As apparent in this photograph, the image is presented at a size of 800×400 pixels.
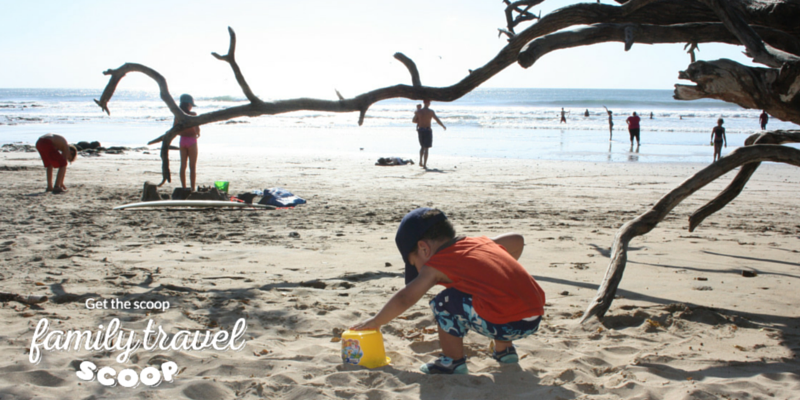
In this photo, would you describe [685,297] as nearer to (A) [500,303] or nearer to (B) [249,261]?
(A) [500,303]

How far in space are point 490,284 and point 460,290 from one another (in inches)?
6.5

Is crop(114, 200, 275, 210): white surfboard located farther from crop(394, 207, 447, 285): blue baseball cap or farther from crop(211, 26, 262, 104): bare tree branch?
crop(394, 207, 447, 285): blue baseball cap

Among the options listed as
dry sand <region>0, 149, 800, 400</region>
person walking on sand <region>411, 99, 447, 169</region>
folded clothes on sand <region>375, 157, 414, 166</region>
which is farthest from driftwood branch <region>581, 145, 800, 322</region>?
folded clothes on sand <region>375, 157, 414, 166</region>

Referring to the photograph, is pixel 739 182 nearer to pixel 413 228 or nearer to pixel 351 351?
pixel 413 228

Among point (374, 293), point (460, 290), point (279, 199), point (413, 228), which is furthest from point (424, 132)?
point (460, 290)

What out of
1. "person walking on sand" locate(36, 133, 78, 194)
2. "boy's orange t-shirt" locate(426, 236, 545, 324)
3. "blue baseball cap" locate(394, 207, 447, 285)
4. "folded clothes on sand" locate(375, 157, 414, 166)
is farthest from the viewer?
"folded clothes on sand" locate(375, 157, 414, 166)

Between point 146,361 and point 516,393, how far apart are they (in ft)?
6.21

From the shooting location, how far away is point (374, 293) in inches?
174

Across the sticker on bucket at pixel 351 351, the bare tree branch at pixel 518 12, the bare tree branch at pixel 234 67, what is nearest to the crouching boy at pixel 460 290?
the sticker on bucket at pixel 351 351

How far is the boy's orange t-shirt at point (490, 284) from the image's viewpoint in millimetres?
2865

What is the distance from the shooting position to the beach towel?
8.40m

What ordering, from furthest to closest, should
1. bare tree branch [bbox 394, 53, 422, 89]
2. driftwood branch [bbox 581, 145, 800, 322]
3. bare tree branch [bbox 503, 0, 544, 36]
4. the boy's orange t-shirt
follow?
bare tree branch [bbox 503, 0, 544, 36] < bare tree branch [bbox 394, 53, 422, 89] < driftwood branch [bbox 581, 145, 800, 322] < the boy's orange t-shirt

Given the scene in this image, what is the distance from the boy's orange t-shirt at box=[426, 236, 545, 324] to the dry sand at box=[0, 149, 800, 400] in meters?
0.36

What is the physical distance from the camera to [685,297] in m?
4.33
